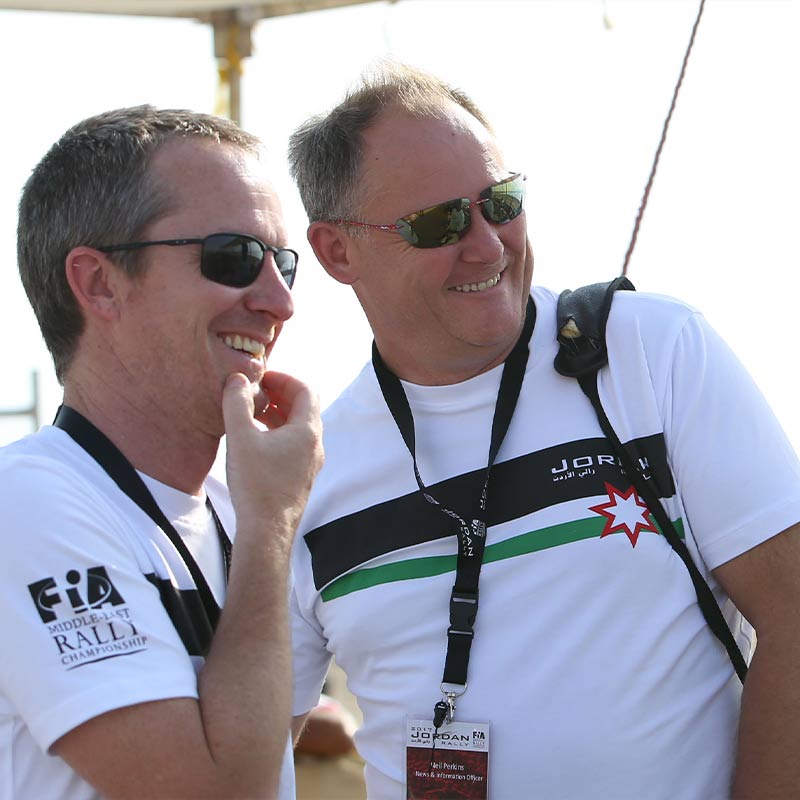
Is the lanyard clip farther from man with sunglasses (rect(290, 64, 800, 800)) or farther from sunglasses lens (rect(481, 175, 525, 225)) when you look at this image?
Result: sunglasses lens (rect(481, 175, 525, 225))

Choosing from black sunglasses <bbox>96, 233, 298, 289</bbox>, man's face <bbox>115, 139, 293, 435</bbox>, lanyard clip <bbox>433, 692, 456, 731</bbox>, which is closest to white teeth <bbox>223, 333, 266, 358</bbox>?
man's face <bbox>115, 139, 293, 435</bbox>

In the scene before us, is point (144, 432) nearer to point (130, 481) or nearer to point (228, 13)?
point (130, 481)

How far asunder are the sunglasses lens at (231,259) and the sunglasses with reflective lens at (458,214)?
702 mm

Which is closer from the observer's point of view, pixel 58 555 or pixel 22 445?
pixel 58 555

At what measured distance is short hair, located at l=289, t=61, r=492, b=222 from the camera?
305 centimetres

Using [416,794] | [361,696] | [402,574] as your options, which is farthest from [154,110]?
[416,794]

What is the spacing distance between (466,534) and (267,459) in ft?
2.39

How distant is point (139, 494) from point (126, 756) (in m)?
0.52

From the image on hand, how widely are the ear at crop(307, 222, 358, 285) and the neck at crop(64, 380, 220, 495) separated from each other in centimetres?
98

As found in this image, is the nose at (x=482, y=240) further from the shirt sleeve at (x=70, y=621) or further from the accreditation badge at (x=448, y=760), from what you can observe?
the shirt sleeve at (x=70, y=621)

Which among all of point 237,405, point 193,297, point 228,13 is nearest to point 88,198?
point 193,297

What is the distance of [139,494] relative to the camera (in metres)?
2.15

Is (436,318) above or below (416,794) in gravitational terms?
above

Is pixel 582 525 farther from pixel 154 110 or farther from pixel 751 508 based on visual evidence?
pixel 154 110
